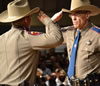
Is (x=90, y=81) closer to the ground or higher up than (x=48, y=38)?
closer to the ground

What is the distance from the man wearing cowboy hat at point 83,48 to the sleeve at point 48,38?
0.82 meters

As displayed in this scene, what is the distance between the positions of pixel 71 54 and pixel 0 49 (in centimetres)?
103

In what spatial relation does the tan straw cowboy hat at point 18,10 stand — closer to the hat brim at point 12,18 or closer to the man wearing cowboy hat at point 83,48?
the hat brim at point 12,18

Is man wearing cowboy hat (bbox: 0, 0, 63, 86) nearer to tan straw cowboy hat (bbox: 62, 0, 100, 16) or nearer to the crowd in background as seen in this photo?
tan straw cowboy hat (bbox: 62, 0, 100, 16)

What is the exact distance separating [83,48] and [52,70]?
4622mm

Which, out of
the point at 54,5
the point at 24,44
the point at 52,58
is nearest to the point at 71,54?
the point at 24,44

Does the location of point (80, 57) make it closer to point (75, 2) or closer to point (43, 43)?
point (75, 2)

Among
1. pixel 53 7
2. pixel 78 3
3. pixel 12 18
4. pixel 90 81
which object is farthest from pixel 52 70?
pixel 12 18

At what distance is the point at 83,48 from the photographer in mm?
4328

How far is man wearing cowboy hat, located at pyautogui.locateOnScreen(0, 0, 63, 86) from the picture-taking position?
3.40 meters

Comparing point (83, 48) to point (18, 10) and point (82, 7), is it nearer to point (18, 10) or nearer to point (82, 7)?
point (82, 7)

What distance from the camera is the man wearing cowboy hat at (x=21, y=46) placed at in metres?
3.40

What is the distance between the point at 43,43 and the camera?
11.1 ft

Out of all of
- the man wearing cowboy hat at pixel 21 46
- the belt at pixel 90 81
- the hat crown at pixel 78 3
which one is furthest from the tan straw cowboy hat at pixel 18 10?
the belt at pixel 90 81
